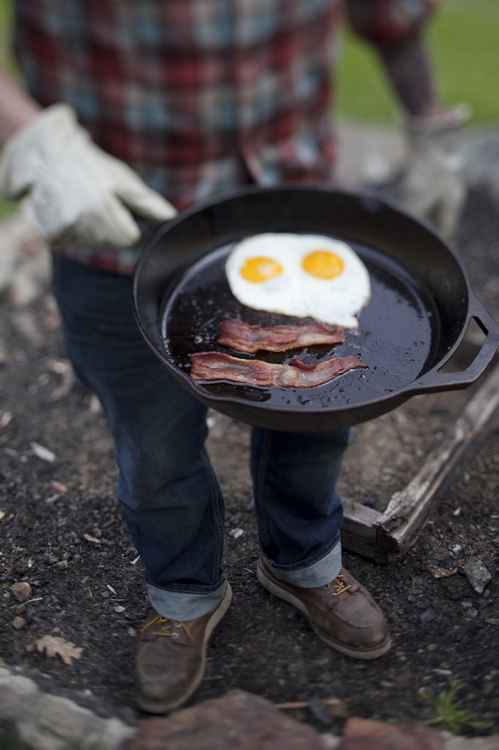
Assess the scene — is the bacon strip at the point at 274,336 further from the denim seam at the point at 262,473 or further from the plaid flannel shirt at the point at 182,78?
the plaid flannel shirt at the point at 182,78

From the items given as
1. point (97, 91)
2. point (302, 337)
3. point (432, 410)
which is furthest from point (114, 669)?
point (97, 91)

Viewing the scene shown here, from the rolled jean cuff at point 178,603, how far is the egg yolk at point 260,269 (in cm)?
99

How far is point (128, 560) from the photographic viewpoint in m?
2.52

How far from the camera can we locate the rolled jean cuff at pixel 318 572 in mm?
2207

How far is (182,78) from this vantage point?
2.60 meters

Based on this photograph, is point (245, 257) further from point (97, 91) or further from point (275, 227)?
point (97, 91)

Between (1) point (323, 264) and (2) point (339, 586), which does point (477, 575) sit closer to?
(2) point (339, 586)

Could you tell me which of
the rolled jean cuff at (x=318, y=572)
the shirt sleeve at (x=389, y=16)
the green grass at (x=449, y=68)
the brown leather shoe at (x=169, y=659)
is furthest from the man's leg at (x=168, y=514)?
the green grass at (x=449, y=68)

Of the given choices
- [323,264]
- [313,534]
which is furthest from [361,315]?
→ [313,534]

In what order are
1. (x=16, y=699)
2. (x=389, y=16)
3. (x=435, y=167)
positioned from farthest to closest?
(x=435, y=167)
(x=389, y=16)
(x=16, y=699)

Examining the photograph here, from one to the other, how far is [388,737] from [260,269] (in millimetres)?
1401

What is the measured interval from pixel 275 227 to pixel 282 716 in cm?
157

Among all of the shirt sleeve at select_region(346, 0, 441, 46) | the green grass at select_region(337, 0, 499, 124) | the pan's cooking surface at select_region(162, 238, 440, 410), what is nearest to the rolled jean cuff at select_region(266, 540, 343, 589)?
the pan's cooking surface at select_region(162, 238, 440, 410)

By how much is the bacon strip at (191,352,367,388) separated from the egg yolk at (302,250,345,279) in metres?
0.47
